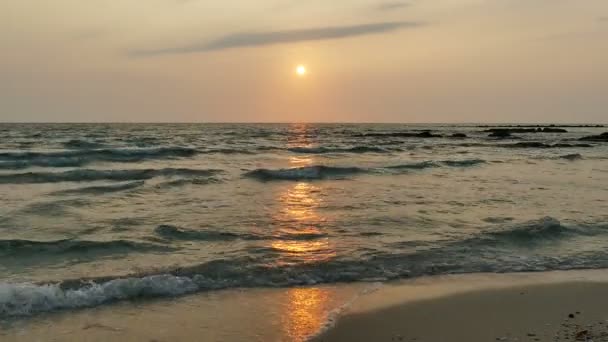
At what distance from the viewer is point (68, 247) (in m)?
9.84

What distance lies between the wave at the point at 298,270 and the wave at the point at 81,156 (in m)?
20.0

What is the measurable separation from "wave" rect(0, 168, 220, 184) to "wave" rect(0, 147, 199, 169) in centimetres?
455

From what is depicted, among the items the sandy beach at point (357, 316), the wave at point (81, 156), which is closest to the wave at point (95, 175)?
the wave at point (81, 156)

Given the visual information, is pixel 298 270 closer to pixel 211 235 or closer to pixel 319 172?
pixel 211 235

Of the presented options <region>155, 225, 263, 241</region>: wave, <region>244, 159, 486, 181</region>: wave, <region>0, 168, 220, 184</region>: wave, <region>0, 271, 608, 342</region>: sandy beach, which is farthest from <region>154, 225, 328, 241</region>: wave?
<region>0, 168, 220, 184</region>: wave

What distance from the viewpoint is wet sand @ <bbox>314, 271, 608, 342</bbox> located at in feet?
19.4

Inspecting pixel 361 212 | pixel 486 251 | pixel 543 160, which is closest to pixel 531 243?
pixel 486 251

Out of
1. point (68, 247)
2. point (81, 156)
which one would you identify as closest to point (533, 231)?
point (68, 247)

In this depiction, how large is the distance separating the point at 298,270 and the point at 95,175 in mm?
16932

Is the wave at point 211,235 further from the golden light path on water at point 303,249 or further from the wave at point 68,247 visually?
the wave at point 68,247

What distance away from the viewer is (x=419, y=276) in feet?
27.6

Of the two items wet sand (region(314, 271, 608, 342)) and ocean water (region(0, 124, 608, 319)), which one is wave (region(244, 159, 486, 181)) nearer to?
ocean water (region(0, 124, 608, 319))

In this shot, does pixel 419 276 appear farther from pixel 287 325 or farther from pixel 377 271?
pixel 287 325

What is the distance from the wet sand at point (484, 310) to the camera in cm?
592
